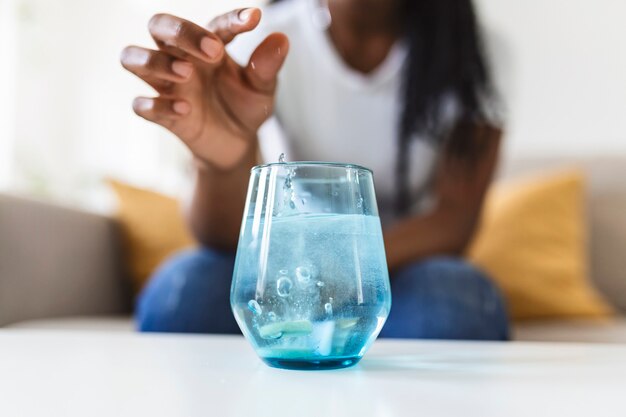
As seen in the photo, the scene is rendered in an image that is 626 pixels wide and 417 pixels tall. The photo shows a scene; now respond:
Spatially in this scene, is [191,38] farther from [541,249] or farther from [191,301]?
[541,249]

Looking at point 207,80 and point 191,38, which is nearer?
point 191,38

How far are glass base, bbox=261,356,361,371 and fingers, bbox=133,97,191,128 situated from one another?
20 cm

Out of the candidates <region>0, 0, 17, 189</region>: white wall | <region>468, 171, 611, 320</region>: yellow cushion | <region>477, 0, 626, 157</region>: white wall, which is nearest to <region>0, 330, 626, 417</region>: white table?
<region>468, 171, 611, 320</region>: yellow cushion

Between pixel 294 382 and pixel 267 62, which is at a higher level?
pixel 267 62

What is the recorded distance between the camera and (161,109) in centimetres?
50

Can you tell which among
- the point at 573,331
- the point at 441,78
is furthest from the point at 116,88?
the point at 573,331

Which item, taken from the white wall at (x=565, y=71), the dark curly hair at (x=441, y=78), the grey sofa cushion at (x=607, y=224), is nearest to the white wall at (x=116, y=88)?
the white wall at (x=565, y=71)

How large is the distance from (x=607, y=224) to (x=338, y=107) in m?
0.76

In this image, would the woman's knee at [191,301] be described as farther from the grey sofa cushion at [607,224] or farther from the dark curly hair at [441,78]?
the grey sofa cushion at [607,224]

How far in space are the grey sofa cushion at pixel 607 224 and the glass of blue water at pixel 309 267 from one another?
4.05ft

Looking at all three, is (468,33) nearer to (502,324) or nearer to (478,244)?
(478,244)

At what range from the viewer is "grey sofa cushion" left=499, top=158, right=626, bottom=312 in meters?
1.49

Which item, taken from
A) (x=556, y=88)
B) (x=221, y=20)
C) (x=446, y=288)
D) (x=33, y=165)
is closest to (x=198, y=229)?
(x=446, y=288)

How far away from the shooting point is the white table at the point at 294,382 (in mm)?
335
